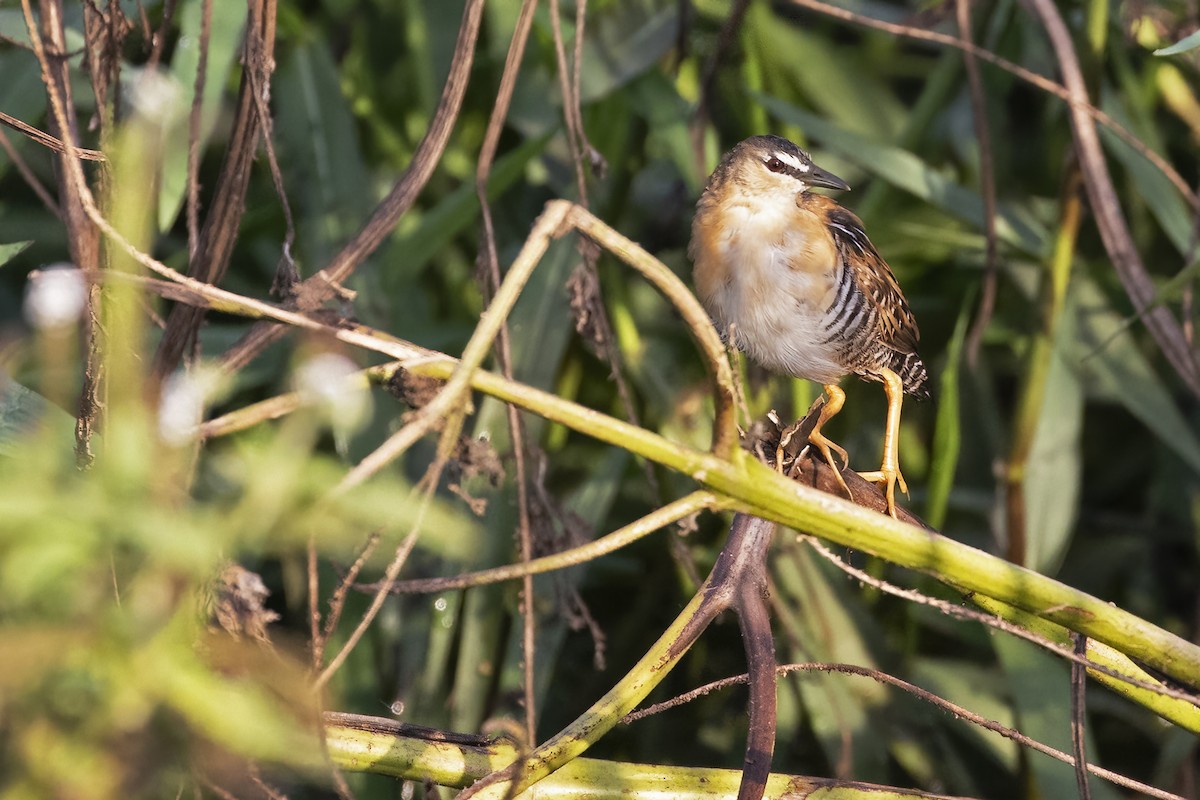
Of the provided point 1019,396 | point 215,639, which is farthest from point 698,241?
point 215,639

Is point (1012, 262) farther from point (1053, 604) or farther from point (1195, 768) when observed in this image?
point (1053, 604)

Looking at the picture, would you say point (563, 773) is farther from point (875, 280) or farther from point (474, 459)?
point (875, 280)

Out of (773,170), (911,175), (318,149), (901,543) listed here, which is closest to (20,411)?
(901,543)

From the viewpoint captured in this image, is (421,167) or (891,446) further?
(891,446)

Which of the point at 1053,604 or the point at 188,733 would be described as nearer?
the point at 188,733

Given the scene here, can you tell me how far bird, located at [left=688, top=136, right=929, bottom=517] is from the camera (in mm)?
2434

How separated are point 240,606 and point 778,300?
1.29 m

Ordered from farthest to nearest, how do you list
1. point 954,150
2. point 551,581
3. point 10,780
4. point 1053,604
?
point 954,150 → point 551,581 → point 1053,604 → point 10,780

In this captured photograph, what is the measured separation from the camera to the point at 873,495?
1883mm

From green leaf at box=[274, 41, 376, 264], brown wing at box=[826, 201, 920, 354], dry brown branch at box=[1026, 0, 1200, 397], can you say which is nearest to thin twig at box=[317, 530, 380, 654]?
brown wing at box=[826, 201, 920, 354]

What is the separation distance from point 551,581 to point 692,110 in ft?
3.85

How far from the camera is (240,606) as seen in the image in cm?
147

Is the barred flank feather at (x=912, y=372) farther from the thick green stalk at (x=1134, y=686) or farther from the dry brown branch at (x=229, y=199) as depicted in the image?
the dry brown branch at (x=229, y=199)

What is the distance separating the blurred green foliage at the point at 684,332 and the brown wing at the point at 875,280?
24 centimetres
